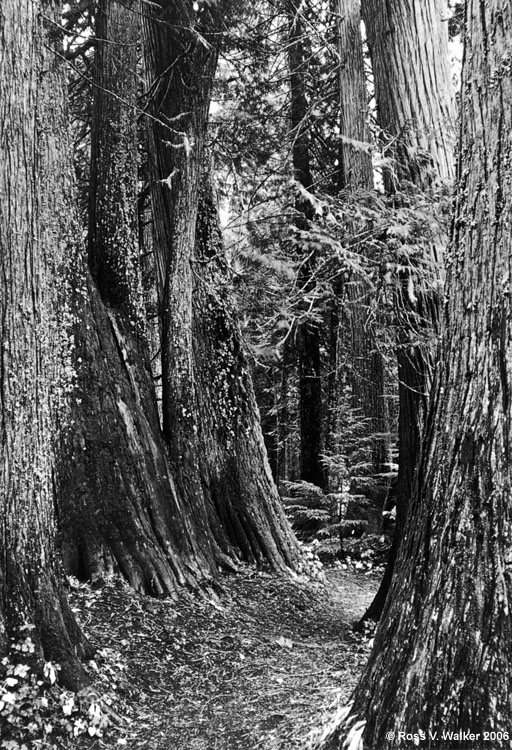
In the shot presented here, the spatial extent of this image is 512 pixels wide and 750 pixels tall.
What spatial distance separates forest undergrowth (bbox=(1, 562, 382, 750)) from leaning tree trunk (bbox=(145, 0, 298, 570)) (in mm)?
760

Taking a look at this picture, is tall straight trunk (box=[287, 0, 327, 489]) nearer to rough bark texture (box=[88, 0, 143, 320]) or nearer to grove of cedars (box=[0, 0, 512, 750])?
grove of cedars (box=[0, 0, 512, 750])

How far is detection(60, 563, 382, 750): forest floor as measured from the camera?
12.6 feet

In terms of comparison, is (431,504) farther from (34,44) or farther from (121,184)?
(121,184)

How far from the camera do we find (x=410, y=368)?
5172mm

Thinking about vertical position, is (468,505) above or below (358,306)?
below

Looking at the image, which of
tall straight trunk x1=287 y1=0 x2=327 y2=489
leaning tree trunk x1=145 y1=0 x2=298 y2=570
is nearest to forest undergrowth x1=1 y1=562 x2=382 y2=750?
leaning tree trunk x1=145 y1=0 x2=298 y2=570

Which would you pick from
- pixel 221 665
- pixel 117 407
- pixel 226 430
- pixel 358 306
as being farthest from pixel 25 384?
pixel 358 306

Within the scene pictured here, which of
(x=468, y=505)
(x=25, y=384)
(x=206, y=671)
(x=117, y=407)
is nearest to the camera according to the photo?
(x=468, y=505)

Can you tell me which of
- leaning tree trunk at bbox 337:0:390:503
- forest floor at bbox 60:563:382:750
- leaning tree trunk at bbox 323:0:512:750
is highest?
leaning tree trunk at bbox 337:0:390:503

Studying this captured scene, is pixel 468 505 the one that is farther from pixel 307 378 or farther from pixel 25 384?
pixel 307 378

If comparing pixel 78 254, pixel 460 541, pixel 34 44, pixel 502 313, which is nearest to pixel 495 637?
pixel 460 541

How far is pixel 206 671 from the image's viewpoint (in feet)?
16.1

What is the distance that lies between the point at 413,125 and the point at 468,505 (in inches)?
148

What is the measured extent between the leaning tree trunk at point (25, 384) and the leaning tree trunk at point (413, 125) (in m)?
2.61
